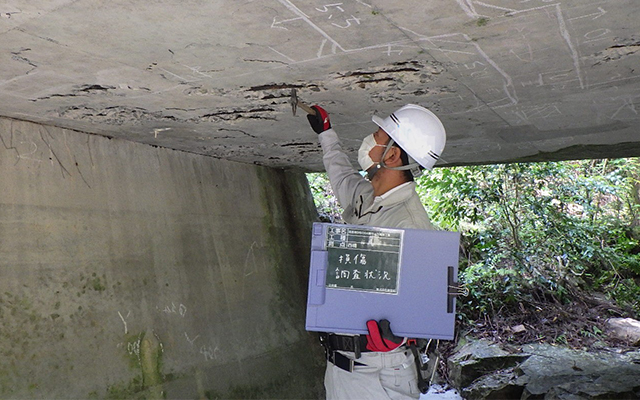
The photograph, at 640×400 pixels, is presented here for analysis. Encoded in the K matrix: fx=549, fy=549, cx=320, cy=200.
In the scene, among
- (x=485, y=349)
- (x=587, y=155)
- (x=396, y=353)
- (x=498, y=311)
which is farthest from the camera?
(x=498, y=311)

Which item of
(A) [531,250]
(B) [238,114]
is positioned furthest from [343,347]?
(A) [531,250]

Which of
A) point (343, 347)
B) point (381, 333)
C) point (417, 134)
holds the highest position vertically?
point (417, 134)

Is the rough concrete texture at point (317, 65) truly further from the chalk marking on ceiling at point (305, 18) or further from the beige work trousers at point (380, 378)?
the beige work trousers at point (380, 378)

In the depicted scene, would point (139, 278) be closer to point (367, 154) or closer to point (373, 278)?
point (367, 154)

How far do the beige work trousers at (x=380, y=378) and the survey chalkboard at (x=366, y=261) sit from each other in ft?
1.50

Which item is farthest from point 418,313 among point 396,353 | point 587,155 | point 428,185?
point 428,185

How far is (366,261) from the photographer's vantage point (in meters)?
2.10

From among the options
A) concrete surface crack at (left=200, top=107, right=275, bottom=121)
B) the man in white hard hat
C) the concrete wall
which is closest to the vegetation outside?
the concrete wall

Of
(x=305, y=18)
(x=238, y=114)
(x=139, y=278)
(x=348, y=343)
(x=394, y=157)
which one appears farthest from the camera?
(x=139, y=278)

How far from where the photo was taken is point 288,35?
2066 millimetres

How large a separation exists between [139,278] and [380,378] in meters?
2.06

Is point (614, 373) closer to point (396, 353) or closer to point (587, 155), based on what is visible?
point (587, 155)

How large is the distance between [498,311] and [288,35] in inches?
249

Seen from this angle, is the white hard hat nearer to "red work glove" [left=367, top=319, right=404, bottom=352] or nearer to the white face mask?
the white face mask
